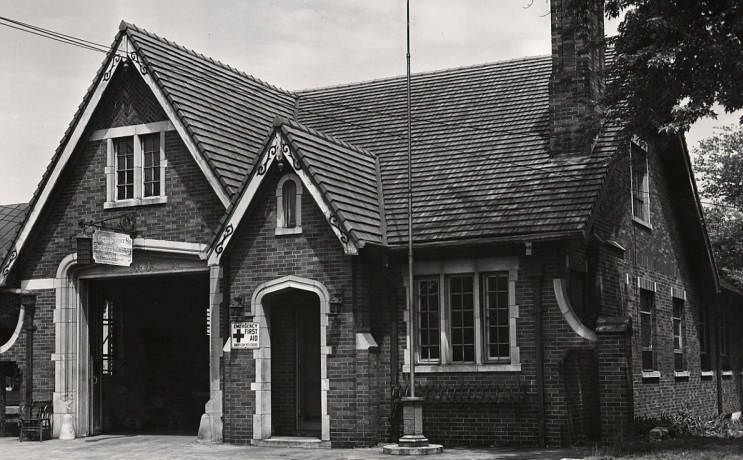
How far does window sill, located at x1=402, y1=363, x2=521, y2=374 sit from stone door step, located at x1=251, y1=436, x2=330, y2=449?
85.5 inches

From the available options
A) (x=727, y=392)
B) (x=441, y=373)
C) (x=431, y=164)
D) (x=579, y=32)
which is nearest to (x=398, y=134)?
(x=431, y=164)

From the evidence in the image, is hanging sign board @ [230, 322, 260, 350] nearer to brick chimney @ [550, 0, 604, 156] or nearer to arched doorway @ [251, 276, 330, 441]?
arched doorway @ [251, 276, 330, 441]

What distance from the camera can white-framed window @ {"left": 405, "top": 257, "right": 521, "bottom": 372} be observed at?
67.3 ft

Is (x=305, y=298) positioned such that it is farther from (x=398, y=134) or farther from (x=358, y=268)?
(x=398, y=134)

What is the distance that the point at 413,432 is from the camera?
63.0 feet

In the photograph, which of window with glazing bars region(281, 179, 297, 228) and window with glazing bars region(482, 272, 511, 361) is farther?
window with glazing bars region(281, 179, 297, 228)

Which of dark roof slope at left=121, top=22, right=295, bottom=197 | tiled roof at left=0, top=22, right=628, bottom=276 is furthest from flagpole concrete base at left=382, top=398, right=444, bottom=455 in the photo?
dark roof slope at left=121, top=22, right=295, bottom=197

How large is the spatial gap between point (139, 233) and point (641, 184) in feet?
37.3

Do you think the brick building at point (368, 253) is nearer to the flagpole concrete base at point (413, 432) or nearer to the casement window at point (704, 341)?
the flagpole concrete base at point (413, 432)

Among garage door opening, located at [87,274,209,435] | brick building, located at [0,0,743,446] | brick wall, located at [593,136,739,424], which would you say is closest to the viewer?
brick building, located at [0,0,743,446]

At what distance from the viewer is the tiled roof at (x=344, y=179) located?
2048 cm

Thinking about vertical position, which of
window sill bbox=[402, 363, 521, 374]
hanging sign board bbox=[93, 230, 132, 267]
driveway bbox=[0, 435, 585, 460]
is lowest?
driveway bbox=[0, 435, 585, 460]

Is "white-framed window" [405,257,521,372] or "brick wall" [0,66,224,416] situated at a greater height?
"brick wall" [0,66,224,416]

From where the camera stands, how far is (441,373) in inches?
821
